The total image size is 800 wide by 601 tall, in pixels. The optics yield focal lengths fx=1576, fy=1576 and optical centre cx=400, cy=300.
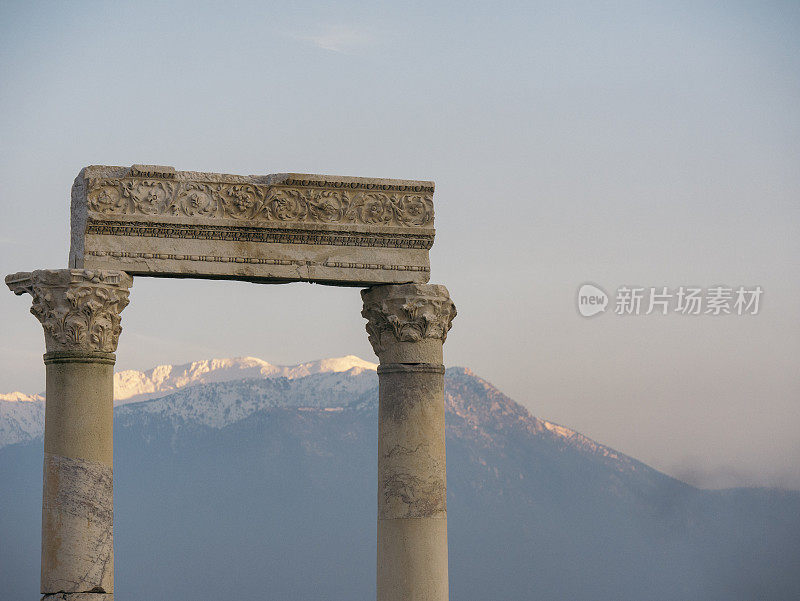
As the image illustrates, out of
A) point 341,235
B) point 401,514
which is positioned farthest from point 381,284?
point 401,514

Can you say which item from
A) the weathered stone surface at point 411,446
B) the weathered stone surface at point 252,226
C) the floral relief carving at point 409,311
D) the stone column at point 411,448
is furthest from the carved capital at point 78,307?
the weathered stone surface at point 411,446

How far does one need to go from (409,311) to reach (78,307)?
561 centimetres

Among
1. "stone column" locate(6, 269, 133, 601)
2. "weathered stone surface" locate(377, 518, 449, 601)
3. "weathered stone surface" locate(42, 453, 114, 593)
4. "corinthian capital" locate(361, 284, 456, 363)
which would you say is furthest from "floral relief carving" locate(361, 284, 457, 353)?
"weathered stone surface" locate(42, 453, 114, 593)

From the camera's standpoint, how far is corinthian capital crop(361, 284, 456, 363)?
26938 millimetres

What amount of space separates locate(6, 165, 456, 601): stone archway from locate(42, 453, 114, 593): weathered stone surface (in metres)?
0.02

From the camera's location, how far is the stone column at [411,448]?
Result: 26703mm

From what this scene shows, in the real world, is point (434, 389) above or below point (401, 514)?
above

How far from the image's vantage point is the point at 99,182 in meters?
25.4

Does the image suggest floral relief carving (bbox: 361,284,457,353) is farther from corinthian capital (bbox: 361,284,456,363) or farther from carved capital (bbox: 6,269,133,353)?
carved capital (bbox: 6,269,133,353)

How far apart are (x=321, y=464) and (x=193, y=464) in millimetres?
12059

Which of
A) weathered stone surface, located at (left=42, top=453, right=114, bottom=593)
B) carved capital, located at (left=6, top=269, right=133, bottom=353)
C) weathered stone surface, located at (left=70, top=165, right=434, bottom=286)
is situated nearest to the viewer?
weathered stone surface, located at (left=42, top=453, right=114, bottom=593)

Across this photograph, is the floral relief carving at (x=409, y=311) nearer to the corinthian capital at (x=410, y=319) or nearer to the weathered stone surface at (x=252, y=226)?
the corinthian capital at (x=410, y=319)

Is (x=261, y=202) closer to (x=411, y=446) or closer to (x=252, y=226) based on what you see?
(x=252, y=226)

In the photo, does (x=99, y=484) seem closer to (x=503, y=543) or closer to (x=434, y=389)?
(x=434, y=389)
